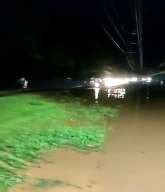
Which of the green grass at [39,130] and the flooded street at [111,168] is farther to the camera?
the green grass at [39,130]

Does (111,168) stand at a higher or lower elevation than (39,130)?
lower

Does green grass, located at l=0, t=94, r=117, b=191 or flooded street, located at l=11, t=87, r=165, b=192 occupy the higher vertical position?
green grass, located at l=0, t=94, r=117, b=191

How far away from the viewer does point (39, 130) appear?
45.0ft

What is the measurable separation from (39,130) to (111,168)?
14.2 ft

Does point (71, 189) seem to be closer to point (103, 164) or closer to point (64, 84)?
point (103, 164)

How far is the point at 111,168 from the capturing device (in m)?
9.85

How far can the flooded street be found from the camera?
333 inches

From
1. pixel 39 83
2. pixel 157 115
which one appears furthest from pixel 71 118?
pixel 39 83

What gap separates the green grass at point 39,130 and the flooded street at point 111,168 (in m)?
0.35

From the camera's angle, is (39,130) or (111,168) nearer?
(111,168)

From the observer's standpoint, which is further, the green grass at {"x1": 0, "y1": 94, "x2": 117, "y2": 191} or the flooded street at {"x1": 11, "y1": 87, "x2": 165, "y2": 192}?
the green grass at {"x1": 0, "y1": 94, "x2": 117, "y2": 191}

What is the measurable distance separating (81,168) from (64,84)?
4744 centimetres

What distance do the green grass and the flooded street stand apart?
1.16ft

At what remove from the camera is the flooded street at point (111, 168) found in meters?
8.45
